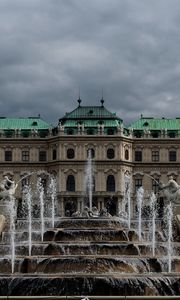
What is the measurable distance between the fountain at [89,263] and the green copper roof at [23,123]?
60.6 m

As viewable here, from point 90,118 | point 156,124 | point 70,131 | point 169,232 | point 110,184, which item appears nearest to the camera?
point 169,232

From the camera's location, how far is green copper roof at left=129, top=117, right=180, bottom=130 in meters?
107

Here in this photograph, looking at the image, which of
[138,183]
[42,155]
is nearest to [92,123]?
[42,155]

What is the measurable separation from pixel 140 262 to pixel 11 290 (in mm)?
6613

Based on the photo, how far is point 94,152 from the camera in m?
103

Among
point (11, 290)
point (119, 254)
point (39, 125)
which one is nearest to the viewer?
point (11, 290)

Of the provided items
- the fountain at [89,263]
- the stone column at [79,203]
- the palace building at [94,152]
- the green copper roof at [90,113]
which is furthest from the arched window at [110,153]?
the fountain at [89,263]

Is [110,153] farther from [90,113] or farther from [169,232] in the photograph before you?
[169,232]

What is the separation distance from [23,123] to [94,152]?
11.9 metres

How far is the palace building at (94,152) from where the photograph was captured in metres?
102

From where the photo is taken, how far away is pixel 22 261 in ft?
117

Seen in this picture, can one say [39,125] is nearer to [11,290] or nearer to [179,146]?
[179,146]

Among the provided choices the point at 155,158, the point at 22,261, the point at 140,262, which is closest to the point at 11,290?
the point at 22,261

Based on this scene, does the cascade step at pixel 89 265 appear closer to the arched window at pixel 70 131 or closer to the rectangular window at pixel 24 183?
the arched window at pixel 70 131
